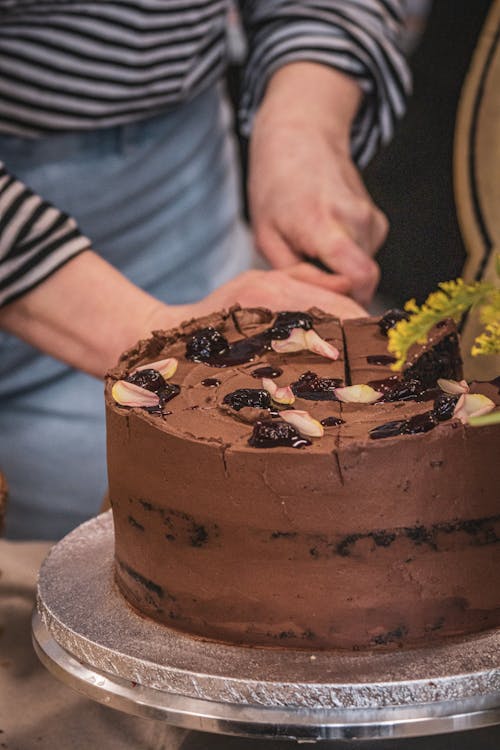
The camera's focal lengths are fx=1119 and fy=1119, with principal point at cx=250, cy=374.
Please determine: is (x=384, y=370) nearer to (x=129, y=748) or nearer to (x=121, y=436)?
(x=121, y=436)

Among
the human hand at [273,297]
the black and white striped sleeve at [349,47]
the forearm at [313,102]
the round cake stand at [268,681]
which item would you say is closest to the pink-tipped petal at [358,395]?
the round cake stand at [268,681]

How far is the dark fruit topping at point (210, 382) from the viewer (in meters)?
1.02

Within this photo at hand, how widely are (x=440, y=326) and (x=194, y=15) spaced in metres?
0.67

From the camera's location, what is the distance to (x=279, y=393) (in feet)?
3.15

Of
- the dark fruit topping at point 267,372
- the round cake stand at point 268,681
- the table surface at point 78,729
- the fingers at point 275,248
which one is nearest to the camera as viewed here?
the round cake stand at point 268,681

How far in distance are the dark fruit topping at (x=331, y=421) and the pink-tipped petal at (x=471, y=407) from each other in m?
0.09

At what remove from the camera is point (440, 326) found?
1.14m

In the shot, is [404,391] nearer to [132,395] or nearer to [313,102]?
[132,395]

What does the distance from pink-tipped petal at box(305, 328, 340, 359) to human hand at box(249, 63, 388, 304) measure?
0.31 m

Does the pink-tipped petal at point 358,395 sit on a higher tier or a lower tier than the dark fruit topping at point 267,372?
higher

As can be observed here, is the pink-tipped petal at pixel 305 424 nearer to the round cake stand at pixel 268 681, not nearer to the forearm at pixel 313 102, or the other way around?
the round cake stand at pixel 268 681

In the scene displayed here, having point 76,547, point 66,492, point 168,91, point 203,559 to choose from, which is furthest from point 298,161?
point 203,559

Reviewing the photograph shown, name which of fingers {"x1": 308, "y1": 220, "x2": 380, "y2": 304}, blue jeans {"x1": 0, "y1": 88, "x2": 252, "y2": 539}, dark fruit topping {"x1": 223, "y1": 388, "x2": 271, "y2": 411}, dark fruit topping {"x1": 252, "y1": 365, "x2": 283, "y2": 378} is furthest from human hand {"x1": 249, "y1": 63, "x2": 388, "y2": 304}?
dark fruit topping {"x1": 223, "y1": 388, "x2": 271, "y2": 411}

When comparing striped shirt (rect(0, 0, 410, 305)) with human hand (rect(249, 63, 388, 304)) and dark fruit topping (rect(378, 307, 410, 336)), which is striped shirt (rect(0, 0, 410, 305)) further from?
dark fruit topping (rect(378, 307, 410, 336))
